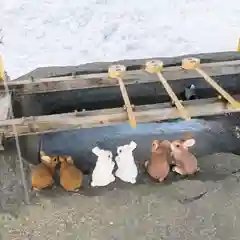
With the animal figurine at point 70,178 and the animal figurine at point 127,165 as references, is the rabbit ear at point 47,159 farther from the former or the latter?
the animal figurine at point 127,165

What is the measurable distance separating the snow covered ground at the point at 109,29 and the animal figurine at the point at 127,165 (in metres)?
0.84

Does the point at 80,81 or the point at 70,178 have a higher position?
the point at 80,81

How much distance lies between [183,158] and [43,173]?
29cm

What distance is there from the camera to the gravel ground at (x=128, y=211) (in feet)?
3.16

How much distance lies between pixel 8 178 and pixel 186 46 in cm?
111

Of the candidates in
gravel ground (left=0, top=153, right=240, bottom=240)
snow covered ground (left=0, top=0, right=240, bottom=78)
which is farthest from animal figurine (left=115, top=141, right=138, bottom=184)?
snow covered ground (left=0, top=0, right=240, bottom=78)

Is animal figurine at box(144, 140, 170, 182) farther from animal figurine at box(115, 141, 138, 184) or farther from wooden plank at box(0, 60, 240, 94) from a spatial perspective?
wooden plank at box(0, 60, 240, 94)

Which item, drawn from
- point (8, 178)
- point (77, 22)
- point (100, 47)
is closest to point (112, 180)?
point (8, 178)

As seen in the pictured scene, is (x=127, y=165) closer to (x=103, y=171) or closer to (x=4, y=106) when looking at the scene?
(x=103, y=171)

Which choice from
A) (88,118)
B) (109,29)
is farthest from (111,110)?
(109,29)

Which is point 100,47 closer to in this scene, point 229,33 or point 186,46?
point 186,46

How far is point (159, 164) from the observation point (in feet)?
3.40

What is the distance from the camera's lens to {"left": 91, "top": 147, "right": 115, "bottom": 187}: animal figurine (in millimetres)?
1024

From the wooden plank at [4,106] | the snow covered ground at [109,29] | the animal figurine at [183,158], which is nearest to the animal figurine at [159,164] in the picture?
the animal figurine at [183,158]
